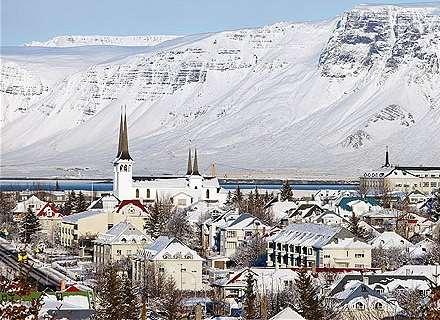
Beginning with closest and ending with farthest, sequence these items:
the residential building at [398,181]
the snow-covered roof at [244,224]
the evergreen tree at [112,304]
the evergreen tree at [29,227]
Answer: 1. the evergreen tree at [112,304]
2. the snow-covered roof at [244,224]
3. the evergreen tree at [29,227]
4. the residential building at [398,181]

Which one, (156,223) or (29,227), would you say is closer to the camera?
(156,223)

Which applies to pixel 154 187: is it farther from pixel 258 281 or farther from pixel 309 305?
pixel 309 305

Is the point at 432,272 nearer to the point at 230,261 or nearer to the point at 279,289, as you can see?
the point at 279,289

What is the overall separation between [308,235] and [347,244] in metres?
3.90

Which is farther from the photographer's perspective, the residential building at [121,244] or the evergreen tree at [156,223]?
the evergreen tree at [156,223]

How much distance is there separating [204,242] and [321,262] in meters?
16.0

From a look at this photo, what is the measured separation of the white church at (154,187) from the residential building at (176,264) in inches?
1954

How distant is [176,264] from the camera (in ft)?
186

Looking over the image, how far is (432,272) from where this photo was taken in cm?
4944

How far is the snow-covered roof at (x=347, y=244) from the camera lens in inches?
2384

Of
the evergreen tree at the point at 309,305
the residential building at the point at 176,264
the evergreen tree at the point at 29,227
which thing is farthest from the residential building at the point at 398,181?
the evergreen tree at the point at 309,305

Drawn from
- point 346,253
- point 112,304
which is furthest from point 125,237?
point 112,304

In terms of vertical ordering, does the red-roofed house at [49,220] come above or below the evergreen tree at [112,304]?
above

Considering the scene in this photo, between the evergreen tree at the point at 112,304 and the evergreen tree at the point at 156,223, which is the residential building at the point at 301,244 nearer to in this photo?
the evergreen tree at the point at 156,223
